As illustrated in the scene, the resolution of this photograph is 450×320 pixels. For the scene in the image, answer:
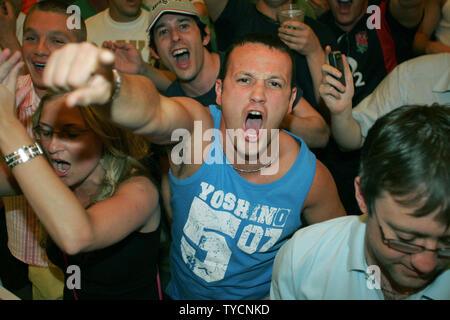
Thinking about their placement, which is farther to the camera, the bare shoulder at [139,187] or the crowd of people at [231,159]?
the bare shoulder at [139,187]

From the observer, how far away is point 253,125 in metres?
1.71

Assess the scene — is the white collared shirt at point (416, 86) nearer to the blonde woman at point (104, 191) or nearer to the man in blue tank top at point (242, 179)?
the man in blue tank top at point (242, 179)

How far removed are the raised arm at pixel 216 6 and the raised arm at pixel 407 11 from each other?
3.92ft

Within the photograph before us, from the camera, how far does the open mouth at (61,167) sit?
1.68 meters

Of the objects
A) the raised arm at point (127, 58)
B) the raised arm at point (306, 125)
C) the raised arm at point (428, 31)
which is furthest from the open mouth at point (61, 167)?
the raised arm at point (428, 31)

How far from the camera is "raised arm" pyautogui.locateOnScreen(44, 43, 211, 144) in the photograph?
829mm

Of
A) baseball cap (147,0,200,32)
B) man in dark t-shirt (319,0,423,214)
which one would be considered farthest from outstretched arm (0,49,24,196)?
man in dark t-shirt (319,0,423,214)

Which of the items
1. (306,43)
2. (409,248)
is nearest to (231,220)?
(409,248)

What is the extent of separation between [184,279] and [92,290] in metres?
0.42

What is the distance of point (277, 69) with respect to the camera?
1620 millimetres

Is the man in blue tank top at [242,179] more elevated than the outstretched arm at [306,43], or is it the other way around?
the outstretched arm at [306,43]

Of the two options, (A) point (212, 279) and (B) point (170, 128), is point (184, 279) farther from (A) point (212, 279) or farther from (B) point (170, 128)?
(B) point (170, 128)

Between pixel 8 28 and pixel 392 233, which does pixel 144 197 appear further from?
pixel 8 28

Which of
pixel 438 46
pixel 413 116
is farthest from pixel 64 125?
pixel 438 46
